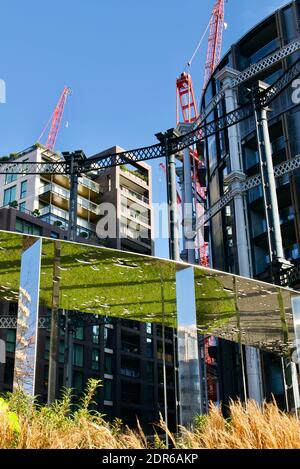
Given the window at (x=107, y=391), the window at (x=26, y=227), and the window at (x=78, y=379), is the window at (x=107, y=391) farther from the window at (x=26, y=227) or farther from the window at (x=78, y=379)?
the window at (x=26, y=227)

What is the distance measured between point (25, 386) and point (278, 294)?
7.42 metres

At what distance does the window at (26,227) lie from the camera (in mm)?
65894

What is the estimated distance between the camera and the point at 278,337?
734 inches

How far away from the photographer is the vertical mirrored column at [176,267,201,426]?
12430 mm

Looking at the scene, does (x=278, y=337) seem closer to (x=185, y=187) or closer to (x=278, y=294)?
(x=278, y=294)

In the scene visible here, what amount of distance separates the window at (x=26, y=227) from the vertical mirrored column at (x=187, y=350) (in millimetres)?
53956

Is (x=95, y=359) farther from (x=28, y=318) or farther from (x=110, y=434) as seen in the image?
(x=110, y=434)

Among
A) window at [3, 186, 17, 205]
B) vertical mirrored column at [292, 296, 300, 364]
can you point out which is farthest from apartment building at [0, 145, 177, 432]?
vertical mirrored column at [292, 296, 300, 364]

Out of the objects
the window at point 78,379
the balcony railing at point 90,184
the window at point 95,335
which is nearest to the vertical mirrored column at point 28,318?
the window at point 78,379

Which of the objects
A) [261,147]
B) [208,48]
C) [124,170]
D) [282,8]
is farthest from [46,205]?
[261,147]

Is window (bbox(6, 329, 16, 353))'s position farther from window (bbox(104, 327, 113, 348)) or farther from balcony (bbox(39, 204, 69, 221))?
balcony (bbox(39, 204, 69, 221))

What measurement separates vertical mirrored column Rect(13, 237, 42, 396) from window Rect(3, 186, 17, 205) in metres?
72.1

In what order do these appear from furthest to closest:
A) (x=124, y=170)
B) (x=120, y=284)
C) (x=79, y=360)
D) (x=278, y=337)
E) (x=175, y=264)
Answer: (x=124, y=170) < (x=79, y=360) < (x=278, y=337) < (x=120, y=284) < (x=175, y=264)

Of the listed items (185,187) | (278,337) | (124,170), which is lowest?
(278,337)
